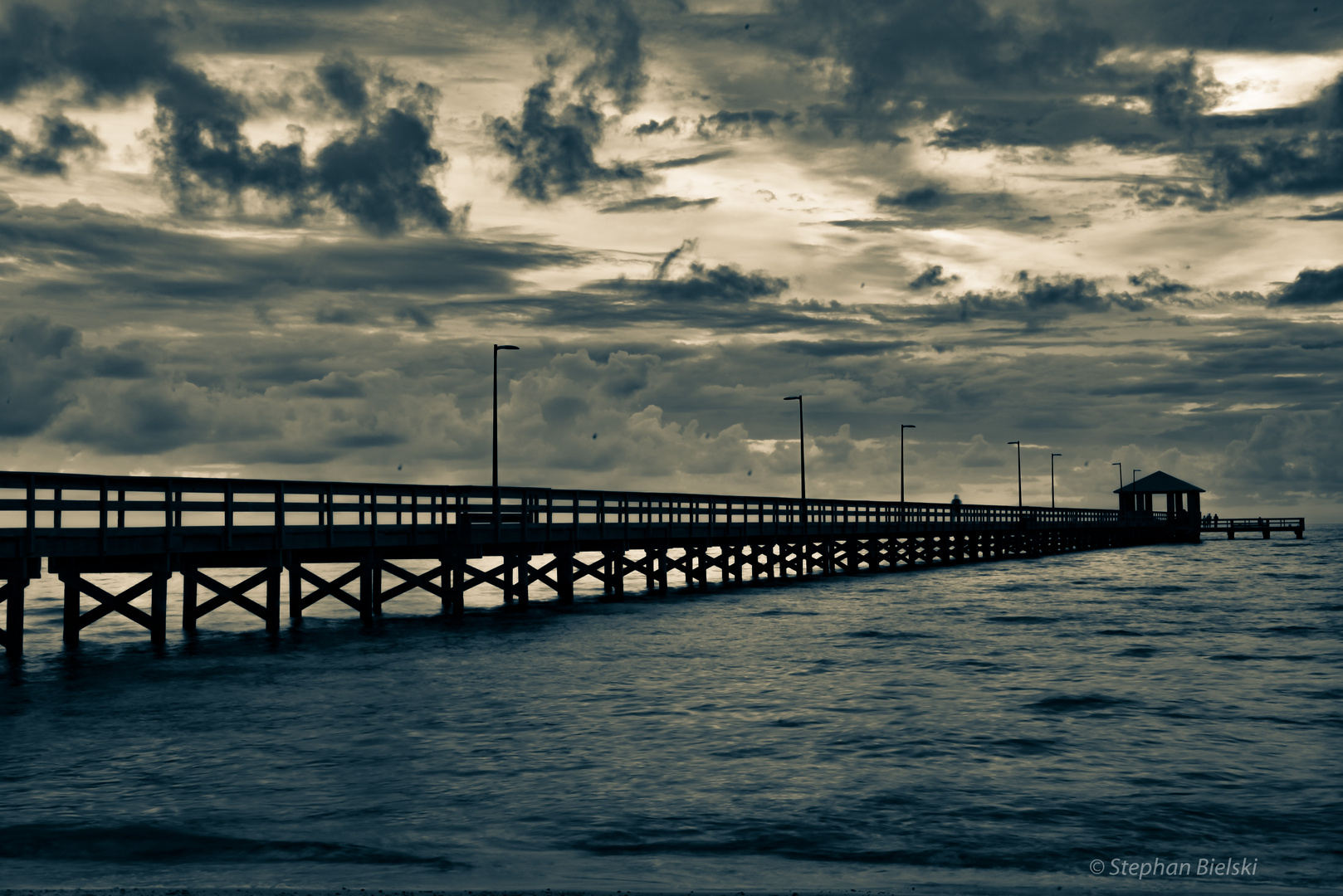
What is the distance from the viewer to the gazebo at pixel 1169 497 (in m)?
106

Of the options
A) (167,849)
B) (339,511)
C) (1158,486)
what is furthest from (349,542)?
(1158,486)

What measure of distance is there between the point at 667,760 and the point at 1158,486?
107 m

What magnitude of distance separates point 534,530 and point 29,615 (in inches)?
654

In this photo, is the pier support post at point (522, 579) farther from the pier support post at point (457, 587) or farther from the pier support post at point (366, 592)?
the pier support post at point (366, 592)

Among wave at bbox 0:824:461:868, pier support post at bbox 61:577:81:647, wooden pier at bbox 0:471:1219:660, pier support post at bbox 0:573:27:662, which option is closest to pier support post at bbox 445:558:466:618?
wooden pier at bbox 0:471:1219:660

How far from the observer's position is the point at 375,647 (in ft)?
73.6

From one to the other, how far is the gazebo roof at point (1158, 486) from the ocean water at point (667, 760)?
290ft

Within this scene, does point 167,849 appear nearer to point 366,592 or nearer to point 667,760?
point 667,760

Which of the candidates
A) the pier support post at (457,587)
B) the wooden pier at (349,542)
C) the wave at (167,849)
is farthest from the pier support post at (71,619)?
the wave at (167,849)

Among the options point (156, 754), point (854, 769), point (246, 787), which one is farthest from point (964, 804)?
point (156, 754)

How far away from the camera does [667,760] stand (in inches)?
464

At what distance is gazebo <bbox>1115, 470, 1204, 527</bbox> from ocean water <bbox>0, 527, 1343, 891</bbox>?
8844 cm

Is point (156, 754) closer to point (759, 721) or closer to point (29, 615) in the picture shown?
point (759, 721)

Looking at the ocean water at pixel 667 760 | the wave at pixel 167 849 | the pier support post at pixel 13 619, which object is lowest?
the ocean water at pixel 667 760
